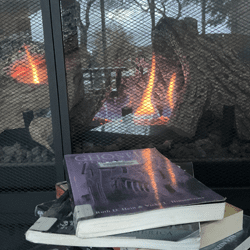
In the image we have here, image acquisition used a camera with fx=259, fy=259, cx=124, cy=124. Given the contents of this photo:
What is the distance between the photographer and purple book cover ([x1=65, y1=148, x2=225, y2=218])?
33cm

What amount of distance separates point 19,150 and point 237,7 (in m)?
0.76

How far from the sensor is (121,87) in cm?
78

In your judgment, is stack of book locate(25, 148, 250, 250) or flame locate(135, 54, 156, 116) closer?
stack of book locate(25, 148, 250, 250)

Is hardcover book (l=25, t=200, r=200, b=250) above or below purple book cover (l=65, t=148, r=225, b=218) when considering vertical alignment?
below

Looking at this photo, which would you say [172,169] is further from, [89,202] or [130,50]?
[130,50]

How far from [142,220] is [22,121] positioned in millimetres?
626

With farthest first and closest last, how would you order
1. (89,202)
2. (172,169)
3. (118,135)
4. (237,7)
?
(118,135), (237,7), (172,169), (89,202)

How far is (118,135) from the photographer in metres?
0.80

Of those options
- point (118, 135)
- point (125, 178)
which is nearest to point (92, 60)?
point (118, 135)

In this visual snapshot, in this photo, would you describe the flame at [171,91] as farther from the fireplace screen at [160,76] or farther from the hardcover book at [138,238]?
the hardcover book at [138,238]

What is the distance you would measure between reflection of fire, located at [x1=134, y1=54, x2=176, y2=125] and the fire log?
0.05ft

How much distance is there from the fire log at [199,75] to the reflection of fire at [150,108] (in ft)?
0.05

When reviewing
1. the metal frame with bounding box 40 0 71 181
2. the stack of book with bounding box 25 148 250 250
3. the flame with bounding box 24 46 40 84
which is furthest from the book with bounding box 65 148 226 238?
the flame with bounding box 24 46 40 84

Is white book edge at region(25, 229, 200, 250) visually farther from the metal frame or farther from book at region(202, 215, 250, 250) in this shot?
the metal frame
